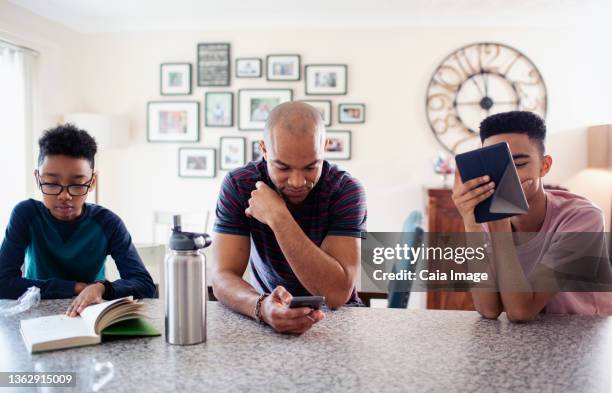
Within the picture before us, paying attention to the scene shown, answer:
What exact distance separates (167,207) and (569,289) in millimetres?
3711

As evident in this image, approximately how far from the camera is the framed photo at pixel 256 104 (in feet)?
13.5

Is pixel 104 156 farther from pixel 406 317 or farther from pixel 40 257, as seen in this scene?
pixel 406 317

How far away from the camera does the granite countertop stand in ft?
2.52

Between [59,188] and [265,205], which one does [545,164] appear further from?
[59,188]

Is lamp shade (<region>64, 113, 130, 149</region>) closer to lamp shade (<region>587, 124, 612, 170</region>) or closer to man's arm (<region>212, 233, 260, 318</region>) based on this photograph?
man's arm (<region>212, 233, 260, 318</region>)

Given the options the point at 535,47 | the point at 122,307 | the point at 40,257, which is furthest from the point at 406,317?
the point at 535,47

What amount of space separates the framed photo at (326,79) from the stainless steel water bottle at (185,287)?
3.33m

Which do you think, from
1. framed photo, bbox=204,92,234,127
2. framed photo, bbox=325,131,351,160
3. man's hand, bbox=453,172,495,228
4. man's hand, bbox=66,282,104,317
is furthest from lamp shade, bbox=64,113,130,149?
man's hand, bbox=453,172,495,228

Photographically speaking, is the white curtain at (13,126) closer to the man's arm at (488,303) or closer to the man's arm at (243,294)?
the man's arm at (243,294)

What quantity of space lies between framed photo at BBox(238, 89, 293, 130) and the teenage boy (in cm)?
269

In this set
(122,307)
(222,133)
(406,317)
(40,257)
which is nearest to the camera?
Result: (122,307)

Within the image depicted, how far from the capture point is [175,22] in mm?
4133

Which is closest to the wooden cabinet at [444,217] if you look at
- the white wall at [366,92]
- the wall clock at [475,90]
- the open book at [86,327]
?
the white wall at [366,92]

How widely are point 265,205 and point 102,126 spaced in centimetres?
306
